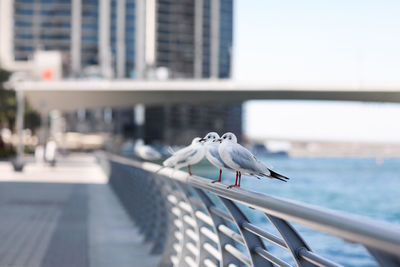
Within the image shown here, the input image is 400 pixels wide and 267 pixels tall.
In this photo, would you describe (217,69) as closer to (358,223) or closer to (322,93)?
(322,93)

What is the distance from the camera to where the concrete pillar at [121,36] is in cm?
14888

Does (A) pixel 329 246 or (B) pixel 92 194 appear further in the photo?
(B) pixel 92 194

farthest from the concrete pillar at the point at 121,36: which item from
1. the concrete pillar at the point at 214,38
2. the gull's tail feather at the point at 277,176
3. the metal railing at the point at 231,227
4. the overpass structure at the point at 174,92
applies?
the gull's tail feather at the point at 277,176

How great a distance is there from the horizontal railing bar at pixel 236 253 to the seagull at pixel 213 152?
554 millimetres

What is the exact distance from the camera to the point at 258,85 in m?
65.4

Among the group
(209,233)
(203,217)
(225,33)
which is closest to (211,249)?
(209,233)

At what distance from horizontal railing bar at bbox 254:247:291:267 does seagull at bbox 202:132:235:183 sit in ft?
2.22

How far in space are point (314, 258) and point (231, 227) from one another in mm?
2637

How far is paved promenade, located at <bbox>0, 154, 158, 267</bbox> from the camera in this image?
798cm

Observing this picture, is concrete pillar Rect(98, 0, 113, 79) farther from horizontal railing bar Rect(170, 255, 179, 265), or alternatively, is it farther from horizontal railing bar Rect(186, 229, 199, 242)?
horizontal railing bar Rect(186, 229, 199, 242)

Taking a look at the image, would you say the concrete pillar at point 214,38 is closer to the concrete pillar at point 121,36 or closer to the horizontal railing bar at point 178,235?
the concrete pillar at point 121,36

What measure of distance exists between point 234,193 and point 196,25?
17102 cm

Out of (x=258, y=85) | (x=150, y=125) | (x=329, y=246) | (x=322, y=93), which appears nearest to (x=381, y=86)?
(x=322, y=93)

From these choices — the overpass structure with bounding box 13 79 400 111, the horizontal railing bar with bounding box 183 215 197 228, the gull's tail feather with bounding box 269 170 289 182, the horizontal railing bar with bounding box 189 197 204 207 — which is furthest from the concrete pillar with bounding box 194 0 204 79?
the gull's tail feather with bounding box 269 170 289 182
